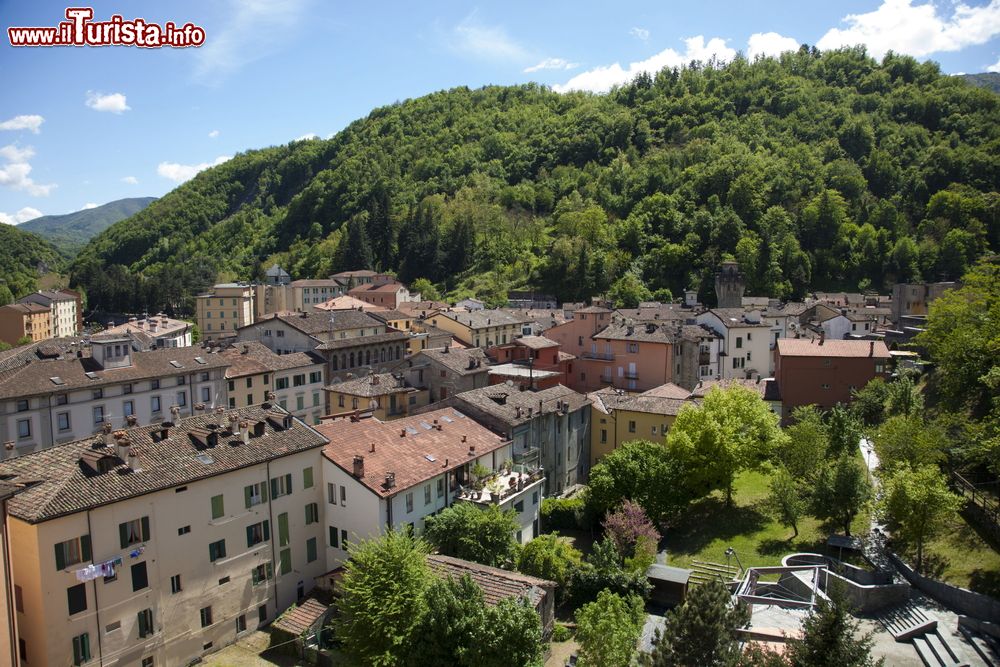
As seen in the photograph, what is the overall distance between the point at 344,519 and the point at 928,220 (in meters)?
117

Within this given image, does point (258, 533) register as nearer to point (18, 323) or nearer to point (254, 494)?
point (254, 494)

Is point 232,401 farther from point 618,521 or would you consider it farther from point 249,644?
point 618,521

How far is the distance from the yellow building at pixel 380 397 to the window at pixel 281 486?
12.6 m

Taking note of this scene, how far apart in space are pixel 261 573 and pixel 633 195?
120 m

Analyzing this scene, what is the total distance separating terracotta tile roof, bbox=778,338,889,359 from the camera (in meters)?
44.3

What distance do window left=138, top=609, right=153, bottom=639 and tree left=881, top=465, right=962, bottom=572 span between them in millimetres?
28721

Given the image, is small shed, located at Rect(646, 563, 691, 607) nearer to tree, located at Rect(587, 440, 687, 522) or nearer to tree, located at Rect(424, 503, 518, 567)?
tree, located at Rect(587, 440, 687, 522)

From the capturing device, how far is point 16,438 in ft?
123

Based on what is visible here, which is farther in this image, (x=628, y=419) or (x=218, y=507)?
(x=628, y=419)

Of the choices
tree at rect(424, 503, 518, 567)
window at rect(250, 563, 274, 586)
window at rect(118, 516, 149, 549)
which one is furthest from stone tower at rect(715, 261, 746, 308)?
window at rect(118, 516, 149, 549)

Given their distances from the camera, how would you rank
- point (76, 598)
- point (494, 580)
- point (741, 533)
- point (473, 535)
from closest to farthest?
point (76, 598)
point (494, 580)
point (473, 535)
point (741, 533)

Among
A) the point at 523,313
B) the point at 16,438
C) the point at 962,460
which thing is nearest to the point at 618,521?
the point at 962,460

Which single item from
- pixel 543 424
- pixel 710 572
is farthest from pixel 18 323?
pixel 710 572

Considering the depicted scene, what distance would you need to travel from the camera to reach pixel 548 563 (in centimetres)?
2823
